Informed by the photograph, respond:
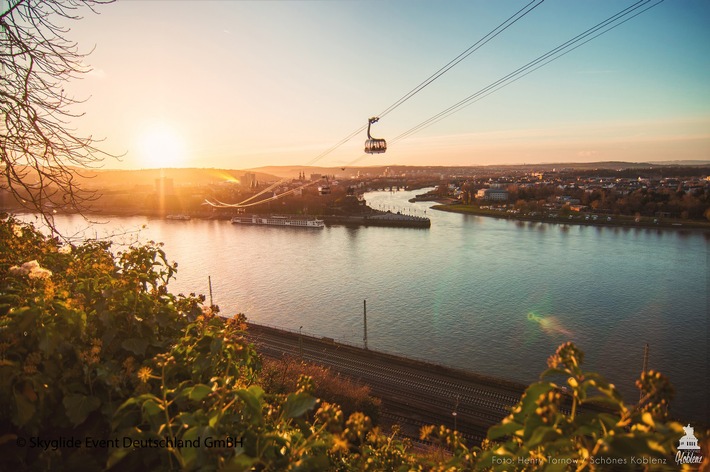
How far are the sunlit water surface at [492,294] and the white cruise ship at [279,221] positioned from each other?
585cm

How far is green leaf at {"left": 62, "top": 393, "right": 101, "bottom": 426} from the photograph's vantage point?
0.85 metres

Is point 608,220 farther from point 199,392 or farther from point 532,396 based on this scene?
point 199,392

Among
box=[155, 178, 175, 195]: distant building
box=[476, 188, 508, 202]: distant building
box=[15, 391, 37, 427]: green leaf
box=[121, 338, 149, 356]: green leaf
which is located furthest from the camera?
box=[155, 178, 175, 195]: distant building

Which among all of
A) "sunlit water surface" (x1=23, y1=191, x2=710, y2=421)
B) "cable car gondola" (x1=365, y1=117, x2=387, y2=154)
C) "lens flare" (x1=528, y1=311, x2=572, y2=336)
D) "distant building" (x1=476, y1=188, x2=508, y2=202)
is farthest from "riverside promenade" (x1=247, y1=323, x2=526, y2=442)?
"distant building" (x1=476, y1=188, x2=508, y2=202)

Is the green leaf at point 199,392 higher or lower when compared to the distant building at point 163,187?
lower

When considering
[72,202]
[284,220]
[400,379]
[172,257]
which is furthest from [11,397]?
[284,220]

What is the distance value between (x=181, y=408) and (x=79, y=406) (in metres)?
0.23

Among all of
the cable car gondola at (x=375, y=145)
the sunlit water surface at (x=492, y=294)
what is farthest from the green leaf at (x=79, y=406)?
the cable car gondola at (x=375, y=145)

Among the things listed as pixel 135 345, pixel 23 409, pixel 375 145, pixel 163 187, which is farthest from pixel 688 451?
pixel 163 187

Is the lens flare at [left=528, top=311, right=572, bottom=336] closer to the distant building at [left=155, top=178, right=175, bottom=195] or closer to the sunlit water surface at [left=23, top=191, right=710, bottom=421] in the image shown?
the sunlit water surface at [left=23, top=191, right=710, bottom=421]

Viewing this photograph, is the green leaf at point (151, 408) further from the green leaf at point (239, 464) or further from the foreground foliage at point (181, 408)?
the green leaf at point (239, 464)

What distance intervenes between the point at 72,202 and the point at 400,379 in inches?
257

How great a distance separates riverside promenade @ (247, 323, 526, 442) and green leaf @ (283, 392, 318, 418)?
521cm

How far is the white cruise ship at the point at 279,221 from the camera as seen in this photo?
28.7 m
